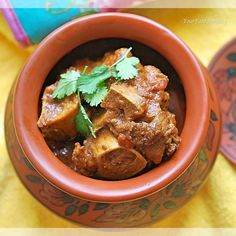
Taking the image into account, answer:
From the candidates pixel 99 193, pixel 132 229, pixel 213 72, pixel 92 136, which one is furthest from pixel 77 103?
pixel 213 72

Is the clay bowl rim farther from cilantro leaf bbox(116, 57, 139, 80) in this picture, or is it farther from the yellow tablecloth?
the yellow tablecloth

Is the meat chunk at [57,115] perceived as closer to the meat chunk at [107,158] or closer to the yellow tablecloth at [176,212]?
the meat chunk at [107,158]

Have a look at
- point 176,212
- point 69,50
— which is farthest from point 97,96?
point 176,212

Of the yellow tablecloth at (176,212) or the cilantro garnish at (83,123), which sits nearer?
the cilantro garnish at (83,123)

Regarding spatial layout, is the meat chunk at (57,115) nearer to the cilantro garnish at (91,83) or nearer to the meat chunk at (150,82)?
the cilantro garnish at (91,83)

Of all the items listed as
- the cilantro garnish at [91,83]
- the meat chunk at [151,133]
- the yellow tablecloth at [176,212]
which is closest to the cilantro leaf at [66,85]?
the cilantro garnish at [91,83]

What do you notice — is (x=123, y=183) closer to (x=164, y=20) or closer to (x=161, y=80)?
(x=161, y=80)

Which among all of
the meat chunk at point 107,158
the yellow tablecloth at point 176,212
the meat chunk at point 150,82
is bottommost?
the yellow tablecloth at point 176,212

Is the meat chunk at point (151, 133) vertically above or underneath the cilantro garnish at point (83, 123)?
underneath
